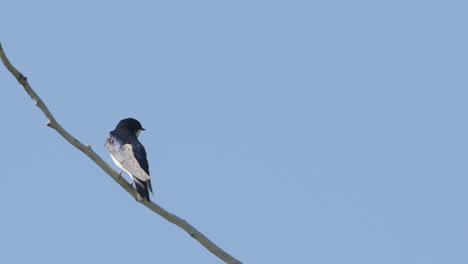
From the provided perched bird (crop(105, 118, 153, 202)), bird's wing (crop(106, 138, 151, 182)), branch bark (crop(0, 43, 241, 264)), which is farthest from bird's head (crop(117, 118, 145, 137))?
branch bark (crop(0, 43, 241, 264))

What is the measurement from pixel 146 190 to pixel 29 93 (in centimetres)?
195

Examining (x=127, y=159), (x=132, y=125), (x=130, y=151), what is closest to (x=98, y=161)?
(x=127, y=159)

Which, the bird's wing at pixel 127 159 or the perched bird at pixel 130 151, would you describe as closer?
the perched bird at pixel 130 151

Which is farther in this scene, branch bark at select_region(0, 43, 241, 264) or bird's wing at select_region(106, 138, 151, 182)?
bird's wing at select_region(106, 138, 151, 182)

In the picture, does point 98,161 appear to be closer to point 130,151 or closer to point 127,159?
point 127,159

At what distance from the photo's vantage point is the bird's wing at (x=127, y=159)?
6586 millimetres

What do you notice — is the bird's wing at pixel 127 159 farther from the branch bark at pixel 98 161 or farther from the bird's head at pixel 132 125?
the branch bark at pixel 98 161

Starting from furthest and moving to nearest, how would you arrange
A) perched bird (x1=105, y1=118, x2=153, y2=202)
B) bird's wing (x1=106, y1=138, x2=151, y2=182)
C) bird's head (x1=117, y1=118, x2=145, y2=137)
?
1. bird's head (x1=117, y1=118, x2=145, y2=137)
2. bird's wing (x1=106, y1=138, x2=151, y2=182)
3. perched bird (x1=105, y1=118, x2=153, y2=202)

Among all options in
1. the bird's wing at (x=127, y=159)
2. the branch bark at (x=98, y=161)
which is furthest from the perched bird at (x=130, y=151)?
the branch bark at (x=98, y=161)

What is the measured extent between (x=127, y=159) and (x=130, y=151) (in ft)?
0.97

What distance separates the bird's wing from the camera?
6.59 meters

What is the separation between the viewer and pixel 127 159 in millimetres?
7305

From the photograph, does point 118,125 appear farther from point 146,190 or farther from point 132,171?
point 146,190

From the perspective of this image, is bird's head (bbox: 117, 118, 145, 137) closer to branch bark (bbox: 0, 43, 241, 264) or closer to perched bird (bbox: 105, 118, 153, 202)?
perched bird (bbox: 105, 118, 153, 202)
